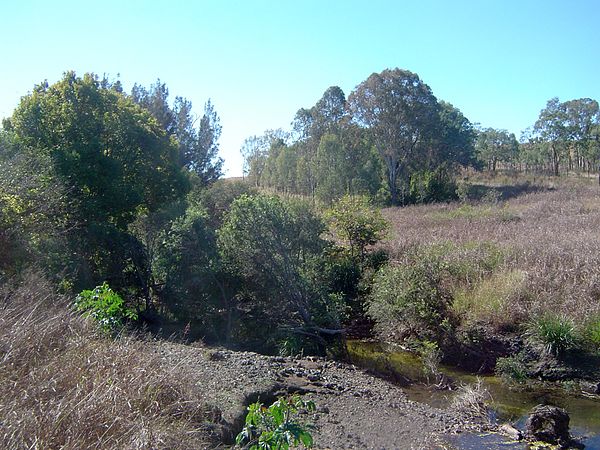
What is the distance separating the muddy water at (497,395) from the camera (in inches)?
389

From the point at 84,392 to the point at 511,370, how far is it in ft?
32.6

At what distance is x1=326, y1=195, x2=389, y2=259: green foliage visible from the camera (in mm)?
19312

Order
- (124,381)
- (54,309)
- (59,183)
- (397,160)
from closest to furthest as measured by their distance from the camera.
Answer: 1. (124,381)
2. (54,309)
3. (59,183)
4. (397,160)

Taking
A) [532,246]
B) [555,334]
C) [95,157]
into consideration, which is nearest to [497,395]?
[555,334]

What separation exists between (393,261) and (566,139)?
4495 centimetres

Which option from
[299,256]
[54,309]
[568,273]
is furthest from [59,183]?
[568,273]

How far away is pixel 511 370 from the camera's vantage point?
12.6 meters

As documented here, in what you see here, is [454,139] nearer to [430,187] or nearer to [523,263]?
[430,187]

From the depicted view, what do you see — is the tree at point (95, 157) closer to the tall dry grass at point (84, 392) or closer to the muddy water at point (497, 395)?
the muddy water at point (497, 395)

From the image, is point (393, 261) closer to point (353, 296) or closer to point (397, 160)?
point (353, 296)

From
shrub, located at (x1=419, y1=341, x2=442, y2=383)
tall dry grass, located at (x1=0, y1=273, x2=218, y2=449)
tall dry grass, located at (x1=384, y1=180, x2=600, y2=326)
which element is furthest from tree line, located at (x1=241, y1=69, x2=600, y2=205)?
tall dry grass, located at (x1=0, y1=273, x2=218, y2=449)

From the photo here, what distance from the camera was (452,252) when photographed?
1747 centimetres

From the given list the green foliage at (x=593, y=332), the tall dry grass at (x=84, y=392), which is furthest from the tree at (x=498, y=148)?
the tall dry grass at (x=84, y=392)

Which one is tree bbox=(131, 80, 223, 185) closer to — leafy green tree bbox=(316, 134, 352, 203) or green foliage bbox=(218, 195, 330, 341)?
leafy green tree bbox=(316, 134, 352, 203)
